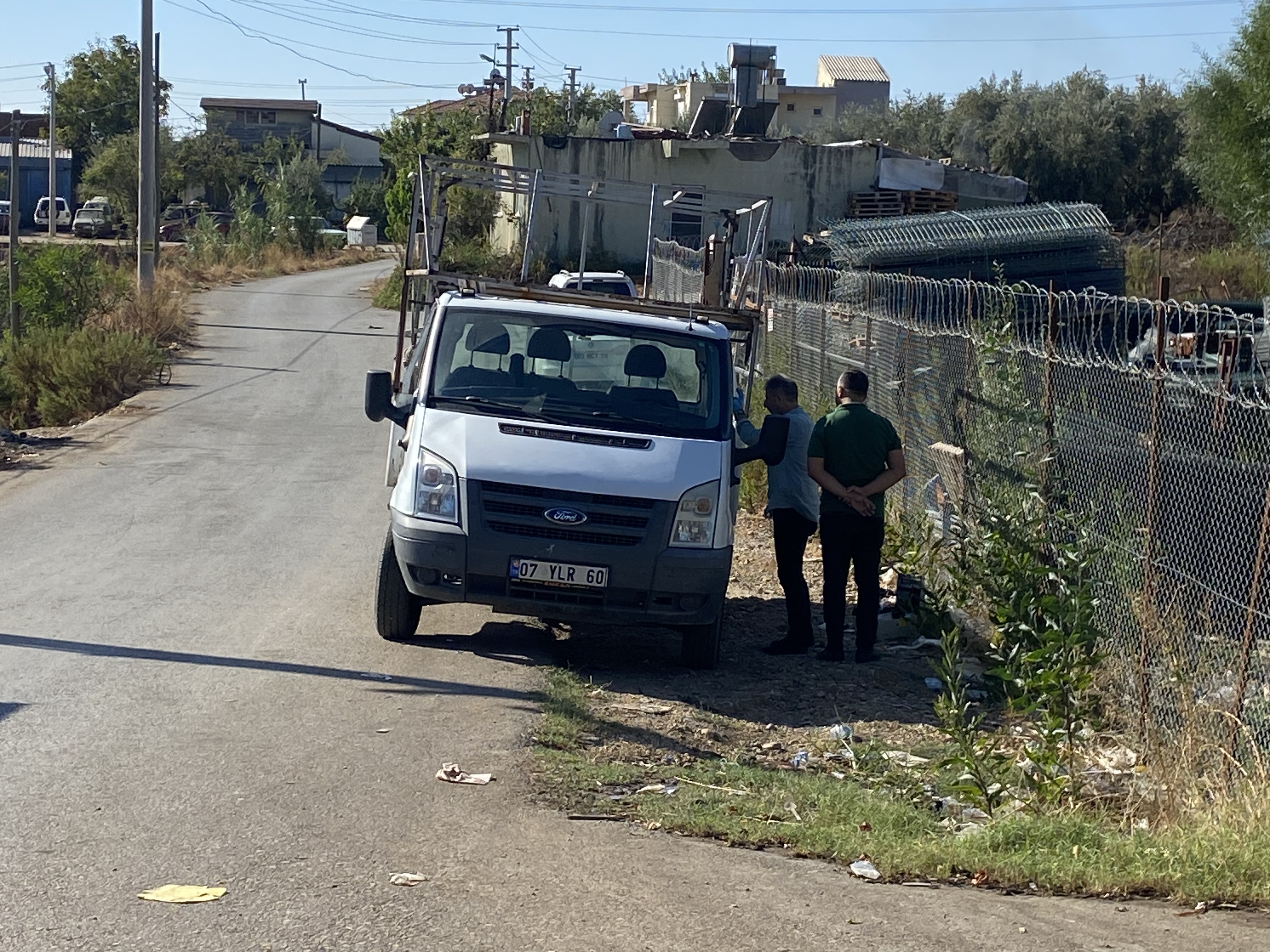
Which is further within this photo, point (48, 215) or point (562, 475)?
point (48, 215)

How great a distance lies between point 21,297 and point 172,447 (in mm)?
9459

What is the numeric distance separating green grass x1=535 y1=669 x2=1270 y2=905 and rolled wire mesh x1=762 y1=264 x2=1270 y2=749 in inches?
36.0

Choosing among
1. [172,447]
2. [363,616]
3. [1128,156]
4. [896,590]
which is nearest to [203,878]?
[363,616]

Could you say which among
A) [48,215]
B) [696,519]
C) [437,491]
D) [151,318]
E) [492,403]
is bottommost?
[696,519]

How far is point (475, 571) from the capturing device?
307 inches

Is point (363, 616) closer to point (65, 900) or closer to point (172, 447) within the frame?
point (65, 900)

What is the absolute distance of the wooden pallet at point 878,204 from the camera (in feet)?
131

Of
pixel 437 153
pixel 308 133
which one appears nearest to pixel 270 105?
pixel 308 133

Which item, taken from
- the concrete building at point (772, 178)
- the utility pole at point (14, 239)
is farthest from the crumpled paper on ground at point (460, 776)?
the concrete building at point (772, 178)

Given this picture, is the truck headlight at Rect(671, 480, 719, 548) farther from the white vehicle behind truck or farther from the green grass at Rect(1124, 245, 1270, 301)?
the green grass at Rect(1124, 245, 1270, 301)

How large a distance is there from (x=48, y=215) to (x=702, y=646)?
71972mm

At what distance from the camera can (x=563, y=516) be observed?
776 cm

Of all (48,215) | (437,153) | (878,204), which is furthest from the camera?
(48,215)

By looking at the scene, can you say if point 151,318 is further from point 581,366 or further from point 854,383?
point 854,383
